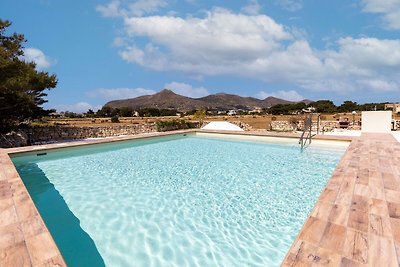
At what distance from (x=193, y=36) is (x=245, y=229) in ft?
76.9

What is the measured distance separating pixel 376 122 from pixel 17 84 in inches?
704

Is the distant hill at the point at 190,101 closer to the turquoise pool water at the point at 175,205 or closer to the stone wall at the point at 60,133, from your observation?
the stone wall at the point at 60,133

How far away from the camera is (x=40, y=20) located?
16047 millimetres

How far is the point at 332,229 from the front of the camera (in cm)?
274

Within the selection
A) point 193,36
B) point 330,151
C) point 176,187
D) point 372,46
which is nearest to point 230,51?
point 193,36

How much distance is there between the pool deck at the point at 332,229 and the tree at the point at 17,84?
756 centimetres

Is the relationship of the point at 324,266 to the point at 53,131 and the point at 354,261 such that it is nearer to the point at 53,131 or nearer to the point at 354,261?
the point at 354,261

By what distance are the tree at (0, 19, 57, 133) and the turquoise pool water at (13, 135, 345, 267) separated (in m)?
3.73

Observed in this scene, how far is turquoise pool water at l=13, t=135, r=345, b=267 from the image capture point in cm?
312

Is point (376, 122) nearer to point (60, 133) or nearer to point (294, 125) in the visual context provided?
point (294, 125)

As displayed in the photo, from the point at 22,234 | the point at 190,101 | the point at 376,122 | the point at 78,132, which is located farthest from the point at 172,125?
the point at 190,101

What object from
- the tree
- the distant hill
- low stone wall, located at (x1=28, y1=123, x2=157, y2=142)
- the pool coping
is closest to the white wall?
low stone wall, located at (x1=28, y1=123, x2=157, y2=142)

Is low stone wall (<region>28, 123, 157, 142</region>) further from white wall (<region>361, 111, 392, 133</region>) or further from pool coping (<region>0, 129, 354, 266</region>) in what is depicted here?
white wall (<region>361, 111, 392, 133</region>)

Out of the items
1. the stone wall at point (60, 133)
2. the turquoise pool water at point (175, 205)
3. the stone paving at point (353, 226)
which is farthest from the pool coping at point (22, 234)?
the stone wall at point (60, 133)
